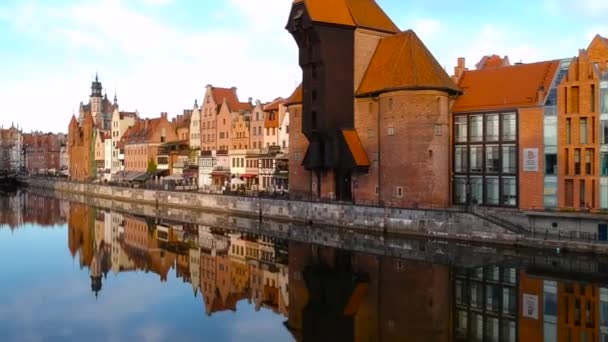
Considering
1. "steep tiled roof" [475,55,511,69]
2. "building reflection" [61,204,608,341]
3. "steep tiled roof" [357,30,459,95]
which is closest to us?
"building reflection" [61,204,608,341]

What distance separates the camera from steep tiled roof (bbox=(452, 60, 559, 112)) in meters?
34.9

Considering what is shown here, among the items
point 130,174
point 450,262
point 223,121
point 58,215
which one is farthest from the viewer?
point 130,174

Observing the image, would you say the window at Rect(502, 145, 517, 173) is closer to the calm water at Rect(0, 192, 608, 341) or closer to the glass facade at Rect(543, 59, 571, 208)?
the glass facade at Rect(543, 59, 571, 208)

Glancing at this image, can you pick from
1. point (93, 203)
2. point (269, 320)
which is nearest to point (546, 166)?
point (269, 320)

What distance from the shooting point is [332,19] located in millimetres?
41594

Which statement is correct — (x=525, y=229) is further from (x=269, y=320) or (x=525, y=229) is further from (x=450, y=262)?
(x=269, y=320)

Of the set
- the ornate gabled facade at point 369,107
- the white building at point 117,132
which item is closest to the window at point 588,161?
the ornate gabled facade at point 369,107

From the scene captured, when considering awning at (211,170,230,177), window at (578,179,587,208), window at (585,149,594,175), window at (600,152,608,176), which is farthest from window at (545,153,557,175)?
awning at (211,170,230,177)

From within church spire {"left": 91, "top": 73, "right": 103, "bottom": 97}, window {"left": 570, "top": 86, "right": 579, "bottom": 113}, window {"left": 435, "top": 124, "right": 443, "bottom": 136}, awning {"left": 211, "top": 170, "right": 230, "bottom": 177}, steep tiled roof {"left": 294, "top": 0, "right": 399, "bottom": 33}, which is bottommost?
awning {"left": 211, "top": 170, "right": 230, "bottom": 177}

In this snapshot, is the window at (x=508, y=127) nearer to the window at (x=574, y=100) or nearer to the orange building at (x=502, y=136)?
the orange building at (x=502, y=136)

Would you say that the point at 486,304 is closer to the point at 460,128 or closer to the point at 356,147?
the point at 460,128

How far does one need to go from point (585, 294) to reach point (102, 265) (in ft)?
74.5

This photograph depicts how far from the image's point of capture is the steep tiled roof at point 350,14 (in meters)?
41.6

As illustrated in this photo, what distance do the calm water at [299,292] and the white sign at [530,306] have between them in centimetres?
4
